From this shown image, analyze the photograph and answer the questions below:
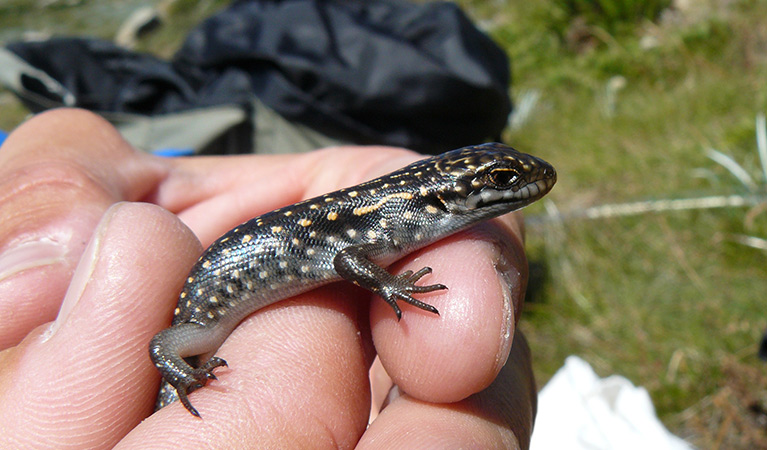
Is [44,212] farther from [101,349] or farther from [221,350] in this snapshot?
[221,350]

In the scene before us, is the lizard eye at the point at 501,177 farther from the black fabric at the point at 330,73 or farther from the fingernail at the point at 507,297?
the black fabric at the point at 330,73

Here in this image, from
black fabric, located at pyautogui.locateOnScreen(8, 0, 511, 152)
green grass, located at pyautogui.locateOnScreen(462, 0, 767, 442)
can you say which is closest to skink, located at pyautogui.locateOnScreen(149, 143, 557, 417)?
green grass, located at pyautogui.locateOnScreen(462, 0, 767, 442)

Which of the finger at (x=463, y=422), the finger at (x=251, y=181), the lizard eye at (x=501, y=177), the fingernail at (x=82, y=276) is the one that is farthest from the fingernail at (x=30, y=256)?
the lizard eye at (x=501, y=177)

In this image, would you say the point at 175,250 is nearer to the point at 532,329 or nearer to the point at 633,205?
the point at 532,329

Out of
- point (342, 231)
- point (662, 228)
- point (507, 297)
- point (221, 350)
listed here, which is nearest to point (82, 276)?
point (221, 350)

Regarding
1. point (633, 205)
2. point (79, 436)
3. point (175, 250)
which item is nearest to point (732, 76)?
point (633, 205)

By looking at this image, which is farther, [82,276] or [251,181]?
[251,181]
